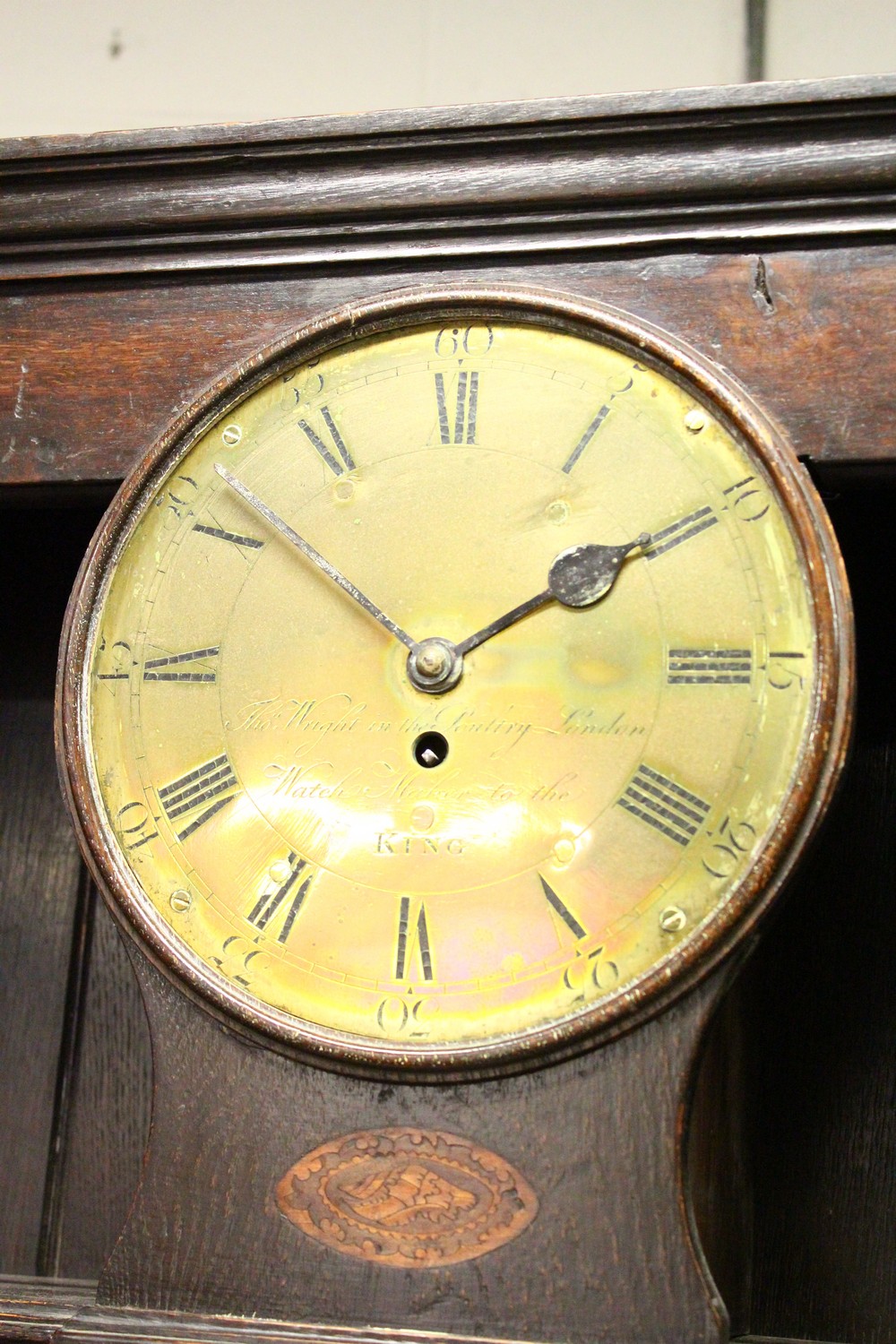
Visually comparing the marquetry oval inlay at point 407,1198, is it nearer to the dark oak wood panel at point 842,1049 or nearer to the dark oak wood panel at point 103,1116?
the dark oak wood panel at point 842,1049

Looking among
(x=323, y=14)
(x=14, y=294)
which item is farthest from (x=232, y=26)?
(x=14, y=294)

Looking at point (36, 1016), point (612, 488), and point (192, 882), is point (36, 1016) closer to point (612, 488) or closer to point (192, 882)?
point (192, 882)

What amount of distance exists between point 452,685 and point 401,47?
1.04 metres

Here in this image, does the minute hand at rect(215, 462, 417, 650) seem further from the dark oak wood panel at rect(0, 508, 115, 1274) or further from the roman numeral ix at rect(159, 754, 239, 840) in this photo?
the dark oak wood panel at rect(0, 508, 115, 1274)

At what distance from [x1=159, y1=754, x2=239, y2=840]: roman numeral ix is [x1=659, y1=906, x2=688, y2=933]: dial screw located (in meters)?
0.36

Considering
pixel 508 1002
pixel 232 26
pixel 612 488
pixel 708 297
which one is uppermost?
pixel 232 26

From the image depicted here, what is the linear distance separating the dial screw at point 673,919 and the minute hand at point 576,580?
247mm

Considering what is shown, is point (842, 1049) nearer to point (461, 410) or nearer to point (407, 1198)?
point (407, 1198)

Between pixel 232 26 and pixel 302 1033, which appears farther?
pixel 232 26

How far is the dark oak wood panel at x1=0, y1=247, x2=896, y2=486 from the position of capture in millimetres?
1194

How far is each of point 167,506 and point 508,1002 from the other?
516mm

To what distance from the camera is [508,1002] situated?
1.12 m

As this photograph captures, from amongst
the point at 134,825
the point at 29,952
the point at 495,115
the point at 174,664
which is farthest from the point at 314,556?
the point at 29,952

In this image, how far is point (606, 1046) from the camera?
1.09 metres
